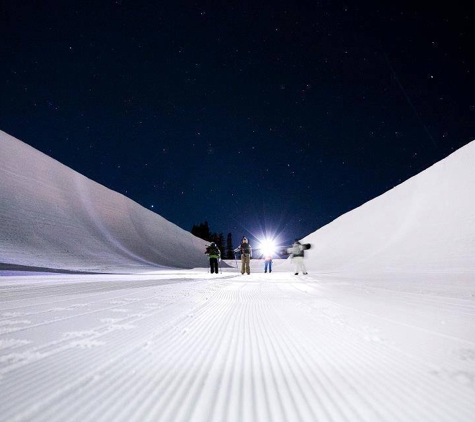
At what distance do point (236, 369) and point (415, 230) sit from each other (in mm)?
19421

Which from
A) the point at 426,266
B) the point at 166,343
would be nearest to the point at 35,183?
the point at 426,266

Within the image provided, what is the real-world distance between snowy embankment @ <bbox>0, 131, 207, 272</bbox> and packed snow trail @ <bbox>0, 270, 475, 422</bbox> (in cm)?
1964

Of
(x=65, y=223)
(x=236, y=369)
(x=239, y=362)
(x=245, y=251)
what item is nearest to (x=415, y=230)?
(x=245, y=251)

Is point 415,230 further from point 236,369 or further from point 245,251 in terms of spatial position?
point 236,369

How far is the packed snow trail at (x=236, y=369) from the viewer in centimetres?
115

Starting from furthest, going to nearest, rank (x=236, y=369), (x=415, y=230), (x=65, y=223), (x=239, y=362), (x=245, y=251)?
1. (x=65, y=223)
2. (x=415, y=230)
3. (x=245, y=251)
4. (x=239, y=362)
5. (x=236, y=369)

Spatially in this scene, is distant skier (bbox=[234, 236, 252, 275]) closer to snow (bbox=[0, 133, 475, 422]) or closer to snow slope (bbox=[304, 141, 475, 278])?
snow slope (bbox=[304, 141, 475, 278])

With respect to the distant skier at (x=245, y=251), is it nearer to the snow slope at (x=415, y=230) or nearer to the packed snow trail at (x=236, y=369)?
the snow slope at (x=415, y=230)

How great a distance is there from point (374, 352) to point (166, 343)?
1.24 m

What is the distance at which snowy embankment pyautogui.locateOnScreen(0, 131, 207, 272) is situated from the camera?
2414 cm

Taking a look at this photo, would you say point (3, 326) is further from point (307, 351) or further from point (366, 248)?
point (366, 248)

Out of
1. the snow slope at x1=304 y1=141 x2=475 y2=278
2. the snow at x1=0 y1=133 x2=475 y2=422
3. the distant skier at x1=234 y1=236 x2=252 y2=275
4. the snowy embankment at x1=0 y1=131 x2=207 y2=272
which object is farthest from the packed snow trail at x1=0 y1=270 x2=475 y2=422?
the snowy embankment at x1=0 y1=131 x2=207 y2=272

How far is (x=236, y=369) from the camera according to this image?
1.59 metres

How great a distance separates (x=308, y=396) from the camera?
1.27m
